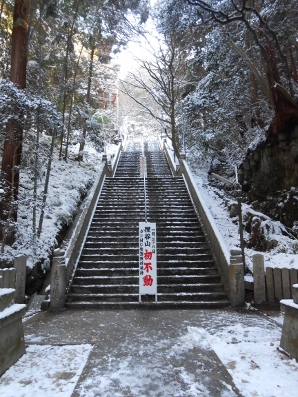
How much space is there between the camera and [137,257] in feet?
25.6

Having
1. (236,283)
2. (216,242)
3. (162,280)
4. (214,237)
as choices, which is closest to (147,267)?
(162,280)

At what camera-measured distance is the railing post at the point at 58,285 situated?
6.02m

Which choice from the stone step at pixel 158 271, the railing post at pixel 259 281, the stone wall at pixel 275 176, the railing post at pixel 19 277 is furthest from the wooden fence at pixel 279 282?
the railing post at pixel 19 277

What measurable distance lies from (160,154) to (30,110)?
1303 cm

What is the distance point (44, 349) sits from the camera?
406cm

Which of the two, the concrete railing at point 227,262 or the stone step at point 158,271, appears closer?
the concrete railing at point 227,262

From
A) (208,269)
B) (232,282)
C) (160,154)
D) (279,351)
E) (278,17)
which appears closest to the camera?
(279,351)

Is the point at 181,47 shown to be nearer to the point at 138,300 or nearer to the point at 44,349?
the point at 138,300

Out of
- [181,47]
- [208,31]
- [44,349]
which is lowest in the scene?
[44,349]

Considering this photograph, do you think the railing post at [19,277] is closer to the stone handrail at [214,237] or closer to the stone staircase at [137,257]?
the stone staircase at [137,257]

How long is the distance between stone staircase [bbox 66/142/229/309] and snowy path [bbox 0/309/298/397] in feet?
2.95

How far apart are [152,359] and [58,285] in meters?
3.05

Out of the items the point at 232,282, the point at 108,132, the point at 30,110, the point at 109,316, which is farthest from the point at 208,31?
the point at 108,132

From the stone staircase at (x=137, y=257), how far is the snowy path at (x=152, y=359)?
899 mm
